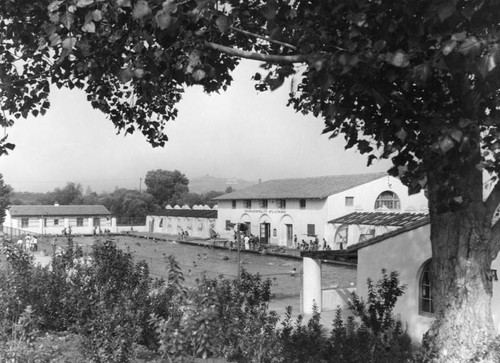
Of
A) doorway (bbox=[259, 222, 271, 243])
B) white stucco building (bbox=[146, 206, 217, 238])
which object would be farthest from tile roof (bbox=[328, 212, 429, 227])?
white stucco building (bbox=[146, 206, 217, 238])

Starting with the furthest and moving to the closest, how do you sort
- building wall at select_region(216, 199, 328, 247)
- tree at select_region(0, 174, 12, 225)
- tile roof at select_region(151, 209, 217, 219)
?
tree at select_region(0, 174, 12, 225) → tile roof at select_region(151, 209, 217, 219) → building wall at select_region(216, 199, 328, 247)

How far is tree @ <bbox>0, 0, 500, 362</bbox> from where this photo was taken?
4098 millimetres

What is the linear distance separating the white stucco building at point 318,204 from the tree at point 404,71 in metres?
34.3

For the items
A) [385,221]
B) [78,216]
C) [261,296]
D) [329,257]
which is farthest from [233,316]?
[78,216]

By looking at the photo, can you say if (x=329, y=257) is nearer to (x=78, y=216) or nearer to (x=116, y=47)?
(x=116, y=47)

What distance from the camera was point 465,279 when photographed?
5.09 meters

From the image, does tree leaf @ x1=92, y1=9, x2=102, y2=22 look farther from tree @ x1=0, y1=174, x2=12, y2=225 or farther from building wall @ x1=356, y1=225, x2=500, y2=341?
tree @ x1=0, y1=174, x2=12, y2=225

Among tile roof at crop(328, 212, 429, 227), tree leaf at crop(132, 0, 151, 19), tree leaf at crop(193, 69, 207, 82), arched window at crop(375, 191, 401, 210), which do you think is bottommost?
tile roof at crop(328, 212, 429, 227)

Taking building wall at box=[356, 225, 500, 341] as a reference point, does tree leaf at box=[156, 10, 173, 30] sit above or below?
above

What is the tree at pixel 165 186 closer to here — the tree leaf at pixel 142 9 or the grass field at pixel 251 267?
the grass field at pixel 251 267

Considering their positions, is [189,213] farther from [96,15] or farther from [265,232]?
[96,15]

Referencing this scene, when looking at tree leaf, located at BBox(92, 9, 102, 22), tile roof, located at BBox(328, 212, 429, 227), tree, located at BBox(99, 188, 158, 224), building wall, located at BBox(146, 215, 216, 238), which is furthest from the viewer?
tree, located at BBox(99, 188, 158, 224)

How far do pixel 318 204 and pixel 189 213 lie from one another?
73.1 feet

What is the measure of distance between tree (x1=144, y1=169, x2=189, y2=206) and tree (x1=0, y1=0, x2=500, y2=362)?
282ft
